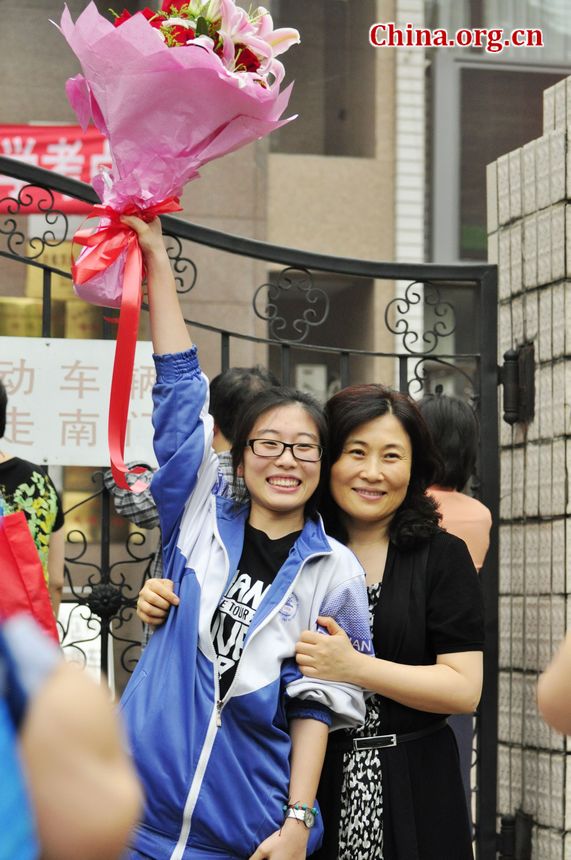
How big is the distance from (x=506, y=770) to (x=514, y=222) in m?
1.78

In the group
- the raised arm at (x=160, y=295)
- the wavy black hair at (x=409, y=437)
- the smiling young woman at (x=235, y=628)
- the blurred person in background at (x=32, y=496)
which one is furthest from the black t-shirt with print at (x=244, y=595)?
the blurred person in background at (x=32, y=496)

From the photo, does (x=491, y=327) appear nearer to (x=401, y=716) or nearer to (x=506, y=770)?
(x=506, y=770)

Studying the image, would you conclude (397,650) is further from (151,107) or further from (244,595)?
(151,107)

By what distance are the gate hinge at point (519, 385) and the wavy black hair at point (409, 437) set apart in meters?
1.25

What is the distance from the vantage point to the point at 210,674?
2.50 m

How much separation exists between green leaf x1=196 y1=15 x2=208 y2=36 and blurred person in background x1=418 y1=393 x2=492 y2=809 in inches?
53.2

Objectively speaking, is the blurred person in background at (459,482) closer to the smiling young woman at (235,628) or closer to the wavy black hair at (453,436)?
the wavy black hair at (453,436)

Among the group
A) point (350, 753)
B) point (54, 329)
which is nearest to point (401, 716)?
point (350, 753)

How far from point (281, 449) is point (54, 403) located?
1.45m

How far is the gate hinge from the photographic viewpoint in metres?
4.07

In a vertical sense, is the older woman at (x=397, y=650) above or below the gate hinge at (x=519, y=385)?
below

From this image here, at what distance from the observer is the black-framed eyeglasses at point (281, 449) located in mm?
2711

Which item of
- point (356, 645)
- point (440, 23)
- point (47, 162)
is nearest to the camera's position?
point (356, 645)

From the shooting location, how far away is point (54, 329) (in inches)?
314
